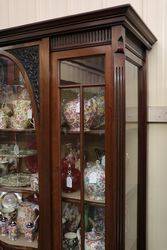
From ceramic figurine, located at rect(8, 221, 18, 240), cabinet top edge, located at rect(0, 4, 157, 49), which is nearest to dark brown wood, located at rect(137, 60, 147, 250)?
cabinet top edge, located at rect(0, 4, 157, 49)

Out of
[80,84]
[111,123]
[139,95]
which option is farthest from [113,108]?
[139,95]

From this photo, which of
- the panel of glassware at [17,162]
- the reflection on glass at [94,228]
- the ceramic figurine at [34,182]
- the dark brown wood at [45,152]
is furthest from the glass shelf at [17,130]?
the reflection on glass at [94,228]

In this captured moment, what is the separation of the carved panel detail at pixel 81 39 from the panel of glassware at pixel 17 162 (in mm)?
292

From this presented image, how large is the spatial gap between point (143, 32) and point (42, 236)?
1.12 metres

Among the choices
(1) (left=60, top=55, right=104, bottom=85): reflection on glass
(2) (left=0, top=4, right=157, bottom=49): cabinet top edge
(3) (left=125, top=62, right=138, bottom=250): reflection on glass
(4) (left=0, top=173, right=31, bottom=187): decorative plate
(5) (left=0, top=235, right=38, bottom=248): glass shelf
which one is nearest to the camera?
(2) (left=0, top=4, right=157, bottom=49): cabinet top edge

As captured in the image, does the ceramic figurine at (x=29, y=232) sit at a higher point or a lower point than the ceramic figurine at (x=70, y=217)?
lower

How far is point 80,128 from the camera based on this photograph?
1346 mm

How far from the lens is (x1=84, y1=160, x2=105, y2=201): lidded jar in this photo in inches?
51.7

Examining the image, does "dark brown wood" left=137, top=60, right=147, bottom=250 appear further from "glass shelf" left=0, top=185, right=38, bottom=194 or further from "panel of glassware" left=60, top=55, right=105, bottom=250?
"glass shelf" left=0, top=185, right=38, bottom=194

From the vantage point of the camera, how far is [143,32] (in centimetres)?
137

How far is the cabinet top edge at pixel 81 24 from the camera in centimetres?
113

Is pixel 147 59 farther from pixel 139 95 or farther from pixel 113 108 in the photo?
pixel 113 108

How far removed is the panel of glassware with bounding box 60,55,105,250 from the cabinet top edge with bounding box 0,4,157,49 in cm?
15

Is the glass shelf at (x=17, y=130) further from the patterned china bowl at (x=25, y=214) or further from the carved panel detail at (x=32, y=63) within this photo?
the patterned china bowl at (x=25, y=214)
